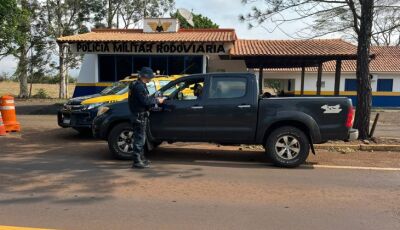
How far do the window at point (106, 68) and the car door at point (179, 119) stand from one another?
14440 mm

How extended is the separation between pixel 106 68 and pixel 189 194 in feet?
57.2

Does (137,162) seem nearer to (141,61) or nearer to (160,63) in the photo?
(160,63)

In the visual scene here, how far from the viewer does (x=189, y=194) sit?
20.7 ft

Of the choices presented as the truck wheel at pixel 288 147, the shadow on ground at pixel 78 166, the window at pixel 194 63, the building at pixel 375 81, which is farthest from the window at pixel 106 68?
the building at pixel 375 81

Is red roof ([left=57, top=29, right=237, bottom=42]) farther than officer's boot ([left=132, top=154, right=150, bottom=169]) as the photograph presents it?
Yes

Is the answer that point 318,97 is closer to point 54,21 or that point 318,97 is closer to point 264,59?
point 264,59

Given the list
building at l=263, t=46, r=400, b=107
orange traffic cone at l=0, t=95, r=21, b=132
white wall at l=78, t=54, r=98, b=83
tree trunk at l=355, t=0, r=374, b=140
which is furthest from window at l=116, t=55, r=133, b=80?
building at l=263, t=46, r=400, b=107

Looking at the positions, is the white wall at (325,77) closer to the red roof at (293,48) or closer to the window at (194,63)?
the red roof at (293,48)

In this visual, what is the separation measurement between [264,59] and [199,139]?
14515mm

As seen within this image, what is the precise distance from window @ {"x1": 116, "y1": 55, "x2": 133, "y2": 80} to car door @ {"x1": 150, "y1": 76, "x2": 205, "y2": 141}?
14.1 m

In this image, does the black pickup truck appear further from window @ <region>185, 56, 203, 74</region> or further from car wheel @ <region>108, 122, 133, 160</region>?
window @ <region>185, 56, 203, 74</region>

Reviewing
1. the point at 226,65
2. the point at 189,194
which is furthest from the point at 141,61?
the point at 189,194

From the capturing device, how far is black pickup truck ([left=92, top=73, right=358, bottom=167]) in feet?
27.4

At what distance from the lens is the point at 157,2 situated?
43.3 meters
